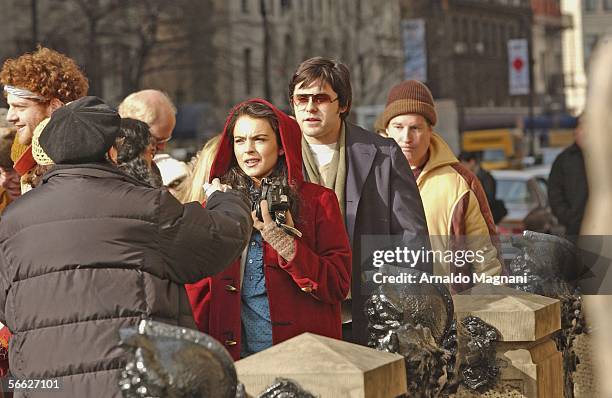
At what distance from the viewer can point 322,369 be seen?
4.34m

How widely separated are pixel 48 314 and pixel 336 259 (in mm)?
1425

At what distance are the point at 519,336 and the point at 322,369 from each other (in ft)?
7.82

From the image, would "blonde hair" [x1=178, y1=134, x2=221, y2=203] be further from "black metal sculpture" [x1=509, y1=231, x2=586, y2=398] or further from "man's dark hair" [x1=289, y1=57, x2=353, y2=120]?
"black metal sculpture" [x1=509, y1=231, x2=586, y2=398]

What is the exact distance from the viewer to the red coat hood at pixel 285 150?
233 inches

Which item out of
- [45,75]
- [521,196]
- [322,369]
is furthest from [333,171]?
[521,196]

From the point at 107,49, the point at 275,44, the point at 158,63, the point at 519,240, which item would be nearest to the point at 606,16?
the point at 275,44

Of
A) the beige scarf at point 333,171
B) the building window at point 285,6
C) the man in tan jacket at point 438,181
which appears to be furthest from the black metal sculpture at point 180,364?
the building window at point 285,6

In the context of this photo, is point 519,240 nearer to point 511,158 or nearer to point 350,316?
point 350,316

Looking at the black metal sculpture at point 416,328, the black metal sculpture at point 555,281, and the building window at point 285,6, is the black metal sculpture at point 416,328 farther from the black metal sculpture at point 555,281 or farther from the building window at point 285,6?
the building window at point 285,6

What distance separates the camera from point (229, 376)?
3967mm

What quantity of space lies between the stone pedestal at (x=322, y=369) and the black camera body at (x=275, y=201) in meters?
1.14

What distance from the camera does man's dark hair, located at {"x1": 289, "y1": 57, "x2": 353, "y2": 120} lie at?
6871 mm

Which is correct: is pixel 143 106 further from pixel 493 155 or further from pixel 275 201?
pixel 493 155

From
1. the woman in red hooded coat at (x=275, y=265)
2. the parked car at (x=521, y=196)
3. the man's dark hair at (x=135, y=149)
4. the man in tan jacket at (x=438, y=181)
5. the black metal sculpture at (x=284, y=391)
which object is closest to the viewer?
the black metal sculpture at (x=284, y=391)
